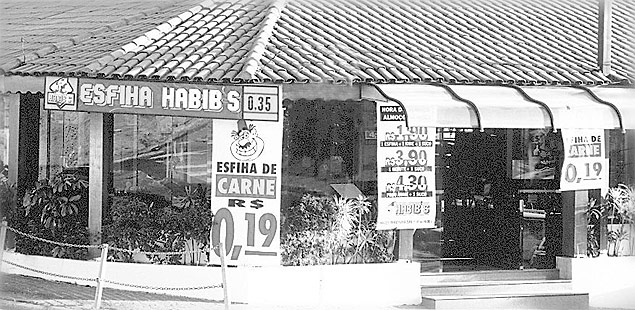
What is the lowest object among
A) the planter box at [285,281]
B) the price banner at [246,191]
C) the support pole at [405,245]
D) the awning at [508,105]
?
the planter box at [285,281]

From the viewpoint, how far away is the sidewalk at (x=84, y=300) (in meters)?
12.0

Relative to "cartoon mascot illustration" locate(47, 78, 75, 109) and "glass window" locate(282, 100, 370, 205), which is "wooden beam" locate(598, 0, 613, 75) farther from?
"cartoon mascot illustration" locate(47, 78, 75, 109)

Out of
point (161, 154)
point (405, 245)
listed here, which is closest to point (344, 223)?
point (405, 245)

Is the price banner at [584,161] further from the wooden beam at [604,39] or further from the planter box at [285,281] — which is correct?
the planter box at [285,281]

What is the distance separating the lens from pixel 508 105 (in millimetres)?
13031

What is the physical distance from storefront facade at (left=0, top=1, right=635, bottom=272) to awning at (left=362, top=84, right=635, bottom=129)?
2 centimetres

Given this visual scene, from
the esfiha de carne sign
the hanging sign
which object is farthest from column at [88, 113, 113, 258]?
the hanging sign

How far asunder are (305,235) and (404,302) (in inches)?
66.9

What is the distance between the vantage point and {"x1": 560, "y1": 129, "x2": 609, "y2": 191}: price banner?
1383 centimetres

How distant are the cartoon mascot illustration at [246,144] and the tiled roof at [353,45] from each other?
783 millimetres

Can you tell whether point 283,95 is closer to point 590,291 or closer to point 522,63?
point 522,63

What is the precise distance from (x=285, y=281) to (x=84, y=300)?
2681mm

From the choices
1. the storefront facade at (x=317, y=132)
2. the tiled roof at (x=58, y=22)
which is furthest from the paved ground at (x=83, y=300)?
the tiled roof at (x=58, y=22)

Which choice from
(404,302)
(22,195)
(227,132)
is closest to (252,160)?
(227,132)
